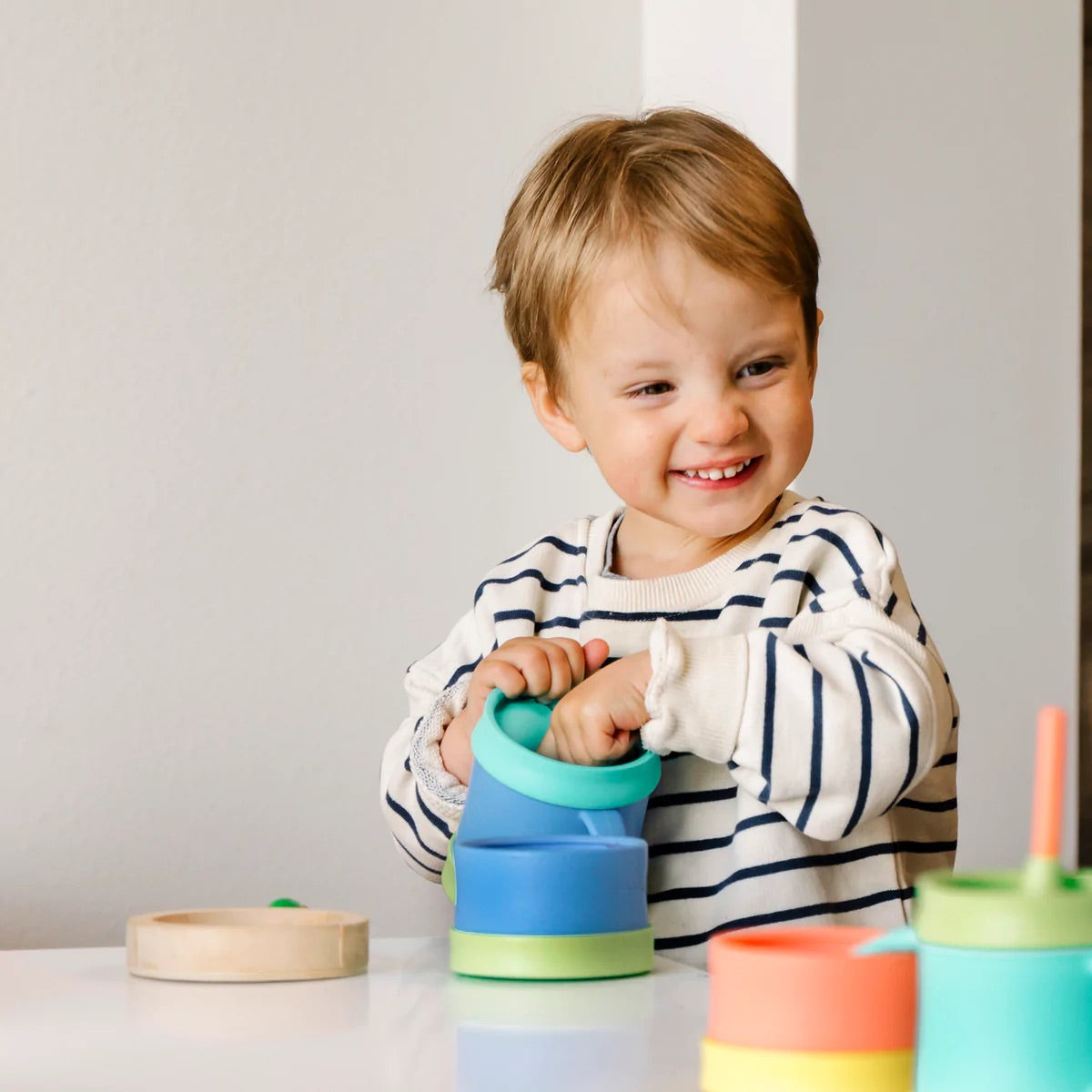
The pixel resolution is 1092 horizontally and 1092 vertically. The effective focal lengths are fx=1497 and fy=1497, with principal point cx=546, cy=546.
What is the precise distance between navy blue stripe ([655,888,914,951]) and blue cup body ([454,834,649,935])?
0.66 feet

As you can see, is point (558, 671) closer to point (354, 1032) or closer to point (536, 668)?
point (536, 668)

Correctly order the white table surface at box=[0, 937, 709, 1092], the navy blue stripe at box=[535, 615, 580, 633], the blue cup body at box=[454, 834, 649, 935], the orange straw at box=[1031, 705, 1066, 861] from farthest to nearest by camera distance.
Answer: the navy blue stripe at box=[535, 615, 580, 633], the blue cup body at box=[454, 834, 649, 935], the white table surface at box=[0, 937, 709, 1092], the orange straw at box=[1031, 705, 1066, 861]

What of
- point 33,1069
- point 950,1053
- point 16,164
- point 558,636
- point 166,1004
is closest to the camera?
point 950,1053

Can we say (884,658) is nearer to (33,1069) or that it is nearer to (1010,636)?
(33,1069)

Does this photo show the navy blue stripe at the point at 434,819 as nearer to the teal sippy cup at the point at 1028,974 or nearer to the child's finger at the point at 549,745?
the child's finger at the point at 549,745

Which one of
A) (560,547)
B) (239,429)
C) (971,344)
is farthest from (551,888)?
(971,344)

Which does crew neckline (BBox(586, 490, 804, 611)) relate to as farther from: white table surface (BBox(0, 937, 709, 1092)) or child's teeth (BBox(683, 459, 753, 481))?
white table surface (BBox(0, 937, 709, 1092))

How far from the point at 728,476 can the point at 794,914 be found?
28cm

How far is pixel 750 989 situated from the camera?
1.30 ft

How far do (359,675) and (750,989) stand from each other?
3.24 feet

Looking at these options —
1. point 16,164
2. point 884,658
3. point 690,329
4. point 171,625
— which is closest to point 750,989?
point 884,658

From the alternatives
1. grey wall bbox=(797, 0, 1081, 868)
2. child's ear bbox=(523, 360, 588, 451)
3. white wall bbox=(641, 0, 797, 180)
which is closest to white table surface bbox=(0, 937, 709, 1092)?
child's ear bbox=(523, 360, 588, 451)

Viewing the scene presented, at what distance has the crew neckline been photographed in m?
1.01

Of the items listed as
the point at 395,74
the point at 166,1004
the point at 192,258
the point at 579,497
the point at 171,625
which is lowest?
the point at 166,1004
